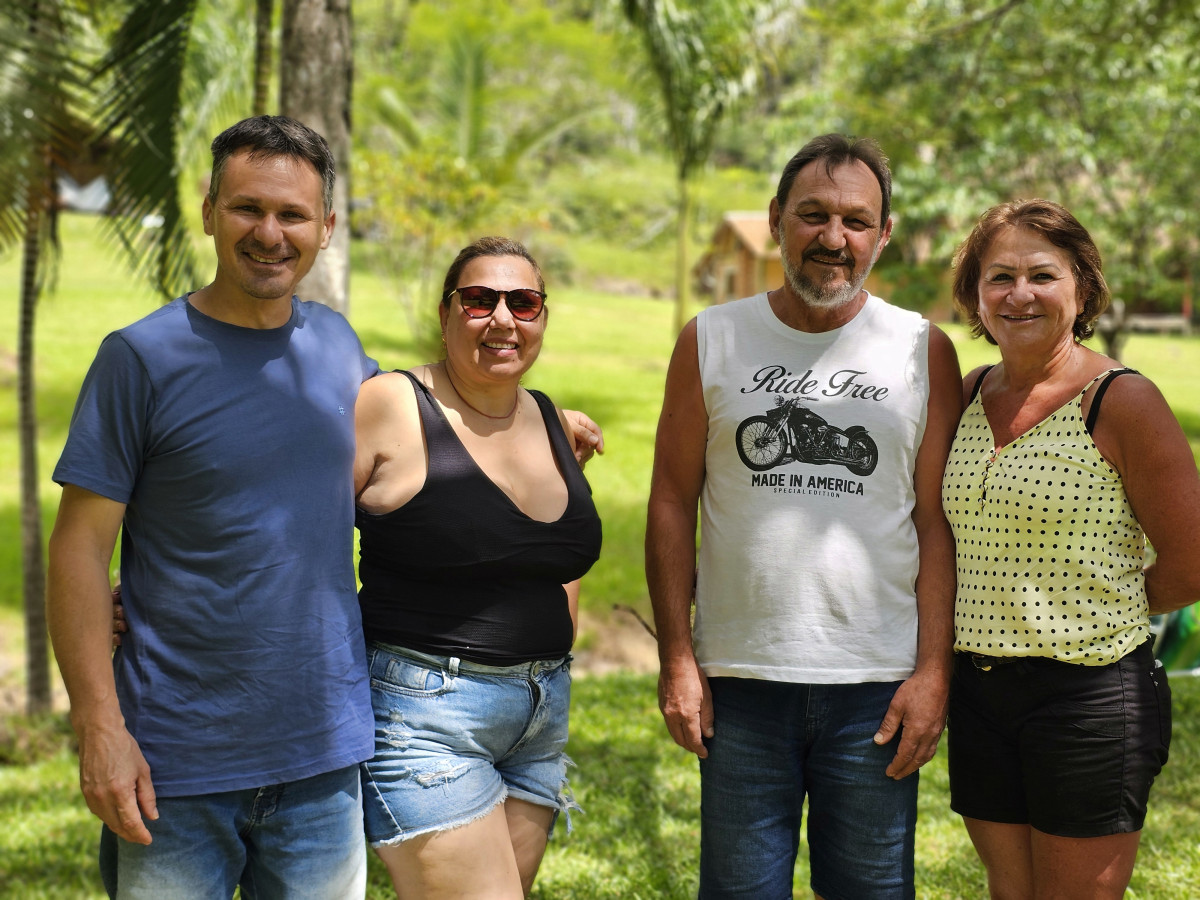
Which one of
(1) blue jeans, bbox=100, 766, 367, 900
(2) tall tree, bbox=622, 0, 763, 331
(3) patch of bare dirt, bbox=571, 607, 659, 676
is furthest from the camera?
(2) tall tree, bbox=622, 0, 763, 331

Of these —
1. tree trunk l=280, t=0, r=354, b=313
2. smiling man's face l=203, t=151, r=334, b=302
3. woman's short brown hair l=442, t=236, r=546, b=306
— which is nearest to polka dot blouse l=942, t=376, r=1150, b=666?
woman's short brown hair l=442, t=236, r=546, b=306

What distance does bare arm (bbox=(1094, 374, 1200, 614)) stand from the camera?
2533 millimetres

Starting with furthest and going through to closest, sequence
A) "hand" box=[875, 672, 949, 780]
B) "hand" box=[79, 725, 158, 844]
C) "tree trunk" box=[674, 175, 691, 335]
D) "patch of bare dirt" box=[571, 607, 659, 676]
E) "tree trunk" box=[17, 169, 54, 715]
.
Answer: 1. "tree trunk" box=[674, 175, 691, 335]
2. "patch of bare dirt" box=[571, 607, 659, 676]
3. "tree trunk" box=[17, 169, 54, 715]
4. "hand" box=[875, 672, 949, 780]
5. "hand" box=[79, 725, 158, 844]

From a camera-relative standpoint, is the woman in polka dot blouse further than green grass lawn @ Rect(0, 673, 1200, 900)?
No

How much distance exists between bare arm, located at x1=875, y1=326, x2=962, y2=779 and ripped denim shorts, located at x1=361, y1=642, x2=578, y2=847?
2.92ft

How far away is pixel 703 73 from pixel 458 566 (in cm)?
917

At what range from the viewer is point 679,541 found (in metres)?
2.92

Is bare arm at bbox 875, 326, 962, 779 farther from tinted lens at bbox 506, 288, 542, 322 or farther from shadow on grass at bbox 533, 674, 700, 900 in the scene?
shadow on grass at bbox 533, 674, 700, 900

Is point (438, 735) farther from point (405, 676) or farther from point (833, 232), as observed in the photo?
point (833, 232)

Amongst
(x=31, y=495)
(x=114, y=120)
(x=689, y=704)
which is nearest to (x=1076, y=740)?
(x=689, y=704)

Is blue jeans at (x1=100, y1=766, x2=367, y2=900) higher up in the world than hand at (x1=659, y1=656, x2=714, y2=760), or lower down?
lower down

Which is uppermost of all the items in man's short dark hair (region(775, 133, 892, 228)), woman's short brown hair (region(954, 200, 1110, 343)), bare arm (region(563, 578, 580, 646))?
man's short dark hair (region(775, 133, 892, 228))

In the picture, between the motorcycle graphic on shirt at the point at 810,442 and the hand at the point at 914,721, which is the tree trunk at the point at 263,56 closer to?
the motorcycle graphic on shirt at the point at 810,442

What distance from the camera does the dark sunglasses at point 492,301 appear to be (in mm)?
2748
